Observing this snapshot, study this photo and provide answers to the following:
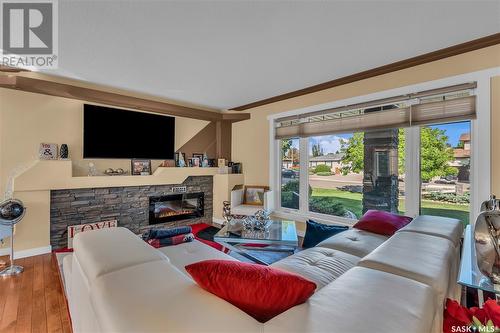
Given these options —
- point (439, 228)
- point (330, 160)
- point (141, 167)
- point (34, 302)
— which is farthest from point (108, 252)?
point (330, 160)

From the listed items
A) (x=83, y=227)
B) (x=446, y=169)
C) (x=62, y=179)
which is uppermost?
(x=446, y=169)

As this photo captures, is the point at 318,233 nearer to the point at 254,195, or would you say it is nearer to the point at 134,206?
the point at 254,195

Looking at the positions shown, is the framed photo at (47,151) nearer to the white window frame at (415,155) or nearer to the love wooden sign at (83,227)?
the love wooden sign at (83,227)

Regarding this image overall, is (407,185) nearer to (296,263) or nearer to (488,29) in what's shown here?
(488,29)

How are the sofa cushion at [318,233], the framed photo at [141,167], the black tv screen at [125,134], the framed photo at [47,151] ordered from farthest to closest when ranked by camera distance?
the framed photo at [141,167], the black tv screen at [125,134], the framed photo at [47,151], the sofa cushion at [318,233]

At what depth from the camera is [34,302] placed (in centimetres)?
203

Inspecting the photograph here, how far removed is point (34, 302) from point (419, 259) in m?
2.94

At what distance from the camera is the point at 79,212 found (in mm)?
3367

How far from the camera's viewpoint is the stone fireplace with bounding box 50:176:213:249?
3.25 m

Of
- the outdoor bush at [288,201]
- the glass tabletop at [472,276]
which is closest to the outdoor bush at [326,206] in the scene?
the outdoor bush at [288,201]

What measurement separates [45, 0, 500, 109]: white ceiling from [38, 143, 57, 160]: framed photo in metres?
0.95

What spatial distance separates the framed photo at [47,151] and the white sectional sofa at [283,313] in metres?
2.28

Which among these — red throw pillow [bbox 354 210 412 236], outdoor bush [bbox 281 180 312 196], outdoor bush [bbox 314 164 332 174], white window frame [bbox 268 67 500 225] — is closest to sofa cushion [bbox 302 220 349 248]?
red throw pillow [bbox 354 210 412 236]

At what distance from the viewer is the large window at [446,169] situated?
8.10 feet
